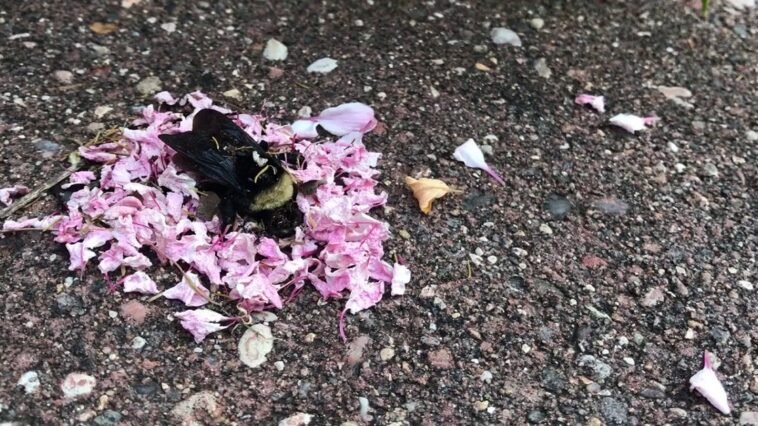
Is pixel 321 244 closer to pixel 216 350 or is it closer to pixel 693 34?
pixel 216 350

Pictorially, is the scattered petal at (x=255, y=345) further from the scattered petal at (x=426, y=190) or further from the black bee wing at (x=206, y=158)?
the scattered petal at (x=426, y=190)

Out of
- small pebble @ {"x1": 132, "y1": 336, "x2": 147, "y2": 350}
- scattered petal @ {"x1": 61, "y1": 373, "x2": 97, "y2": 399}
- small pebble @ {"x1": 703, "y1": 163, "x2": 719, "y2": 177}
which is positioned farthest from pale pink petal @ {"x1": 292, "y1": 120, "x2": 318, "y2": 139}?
small pebble @ {"x1": 703, "y1": 163, "x2": 719, "y2": 177}

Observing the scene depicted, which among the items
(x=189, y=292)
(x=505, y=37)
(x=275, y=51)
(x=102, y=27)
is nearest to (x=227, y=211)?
(x=189, y=292)

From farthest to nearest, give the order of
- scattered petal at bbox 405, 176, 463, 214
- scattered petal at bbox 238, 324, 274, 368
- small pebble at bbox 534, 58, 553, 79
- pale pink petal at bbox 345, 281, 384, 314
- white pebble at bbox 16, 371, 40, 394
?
1. small pebble at bbox 534, 58, 553, 79
2. scattered petal at bbox 405, 176, 463, 214
3. pale pink petal at bbox 345, 281, 384, 314
4. scattered petal at bbox 238, 324, 274, 368
5. white pebble at bbox 16, 371, 40, 394

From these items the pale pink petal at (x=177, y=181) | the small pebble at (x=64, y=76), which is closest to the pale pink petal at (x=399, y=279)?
the pale pink petal at (x=177, y=181)

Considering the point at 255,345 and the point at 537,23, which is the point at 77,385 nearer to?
the point at 255,345

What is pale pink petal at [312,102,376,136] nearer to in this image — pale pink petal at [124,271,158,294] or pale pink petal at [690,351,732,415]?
pale pink petal at [124,271,158,294]

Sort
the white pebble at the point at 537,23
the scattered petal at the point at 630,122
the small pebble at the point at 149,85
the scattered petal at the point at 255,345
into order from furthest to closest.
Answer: the white pebble at the point at 537,23, the scattered petal at the point at 630,122, the small pebble at the point at 149,85, the scattered petal at the point at 255,345
